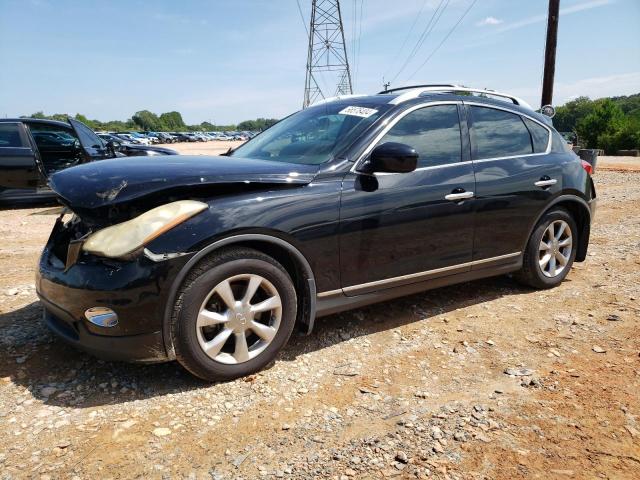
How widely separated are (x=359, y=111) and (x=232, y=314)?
1.76 metres

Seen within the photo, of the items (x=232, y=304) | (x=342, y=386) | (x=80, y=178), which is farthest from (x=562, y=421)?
(x=80, y=178)

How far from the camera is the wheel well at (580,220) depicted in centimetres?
435

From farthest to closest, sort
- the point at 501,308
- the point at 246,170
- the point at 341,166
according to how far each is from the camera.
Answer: the point at 501,308 < the point at 341,166 < the point at 246,170

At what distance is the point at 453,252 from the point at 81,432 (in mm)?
2625

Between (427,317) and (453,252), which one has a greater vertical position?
(453,252)

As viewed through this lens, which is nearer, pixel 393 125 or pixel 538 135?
pixel 393 125

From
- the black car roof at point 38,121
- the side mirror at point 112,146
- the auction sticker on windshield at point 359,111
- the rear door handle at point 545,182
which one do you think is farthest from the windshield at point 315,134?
the black car roof at point 38,121

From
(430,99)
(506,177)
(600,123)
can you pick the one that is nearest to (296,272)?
(430,99)

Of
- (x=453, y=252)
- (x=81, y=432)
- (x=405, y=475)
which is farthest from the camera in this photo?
(x=453, y=252)

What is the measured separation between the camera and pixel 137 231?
2.45 m

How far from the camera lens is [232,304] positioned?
265 centimetres

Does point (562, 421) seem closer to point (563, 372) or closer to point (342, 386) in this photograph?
point (563, 372)

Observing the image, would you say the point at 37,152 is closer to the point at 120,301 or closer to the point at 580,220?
the point at 120,301

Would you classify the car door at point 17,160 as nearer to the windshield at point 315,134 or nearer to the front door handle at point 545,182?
the windshield at point 315,134
